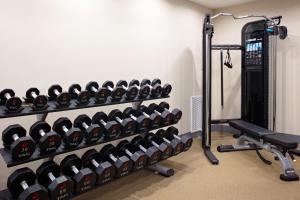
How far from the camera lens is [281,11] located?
4078 mm

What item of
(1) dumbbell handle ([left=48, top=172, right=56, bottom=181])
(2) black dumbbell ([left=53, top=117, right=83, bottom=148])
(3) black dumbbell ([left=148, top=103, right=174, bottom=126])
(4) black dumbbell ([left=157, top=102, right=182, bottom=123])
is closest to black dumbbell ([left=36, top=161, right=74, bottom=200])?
(1) dumbbell handle ([left=48, top=172, right=56, bottom=181])

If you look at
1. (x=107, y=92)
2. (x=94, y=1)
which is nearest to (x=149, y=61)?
(x=94, y=1)

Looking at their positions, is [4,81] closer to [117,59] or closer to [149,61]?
[117,59]

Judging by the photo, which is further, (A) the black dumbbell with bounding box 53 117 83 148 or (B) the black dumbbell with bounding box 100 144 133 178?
(B) the black dumbbell with bounding box 100 144 133 178

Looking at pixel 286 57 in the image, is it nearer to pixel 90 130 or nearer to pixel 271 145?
pixel 271 145

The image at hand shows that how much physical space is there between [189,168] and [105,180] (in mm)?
1170

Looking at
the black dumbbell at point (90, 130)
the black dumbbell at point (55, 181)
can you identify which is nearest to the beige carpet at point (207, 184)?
the black dumbbell at point (55, 181)

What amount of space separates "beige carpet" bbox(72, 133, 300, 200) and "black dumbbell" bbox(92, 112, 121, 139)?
22.0 inches

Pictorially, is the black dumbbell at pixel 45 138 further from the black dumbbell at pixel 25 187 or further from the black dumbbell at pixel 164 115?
the black dumbbell at pixel 164 115

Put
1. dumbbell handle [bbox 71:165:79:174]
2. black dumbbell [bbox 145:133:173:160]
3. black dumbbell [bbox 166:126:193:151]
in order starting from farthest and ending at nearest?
black dumbbell [bbox 166:126:193:151]
black dumbbell [bbox 145:133:173:160]
dumbbell handle [bbox 71:165:79:174]

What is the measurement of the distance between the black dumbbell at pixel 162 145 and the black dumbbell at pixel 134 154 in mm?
241

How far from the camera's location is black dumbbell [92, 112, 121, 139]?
2.41 meters

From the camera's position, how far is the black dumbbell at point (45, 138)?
195 cm

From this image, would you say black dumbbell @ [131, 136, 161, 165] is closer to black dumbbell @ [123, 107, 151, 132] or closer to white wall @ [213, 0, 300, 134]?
black dumbbell @ [123, 107, 151, 132]
